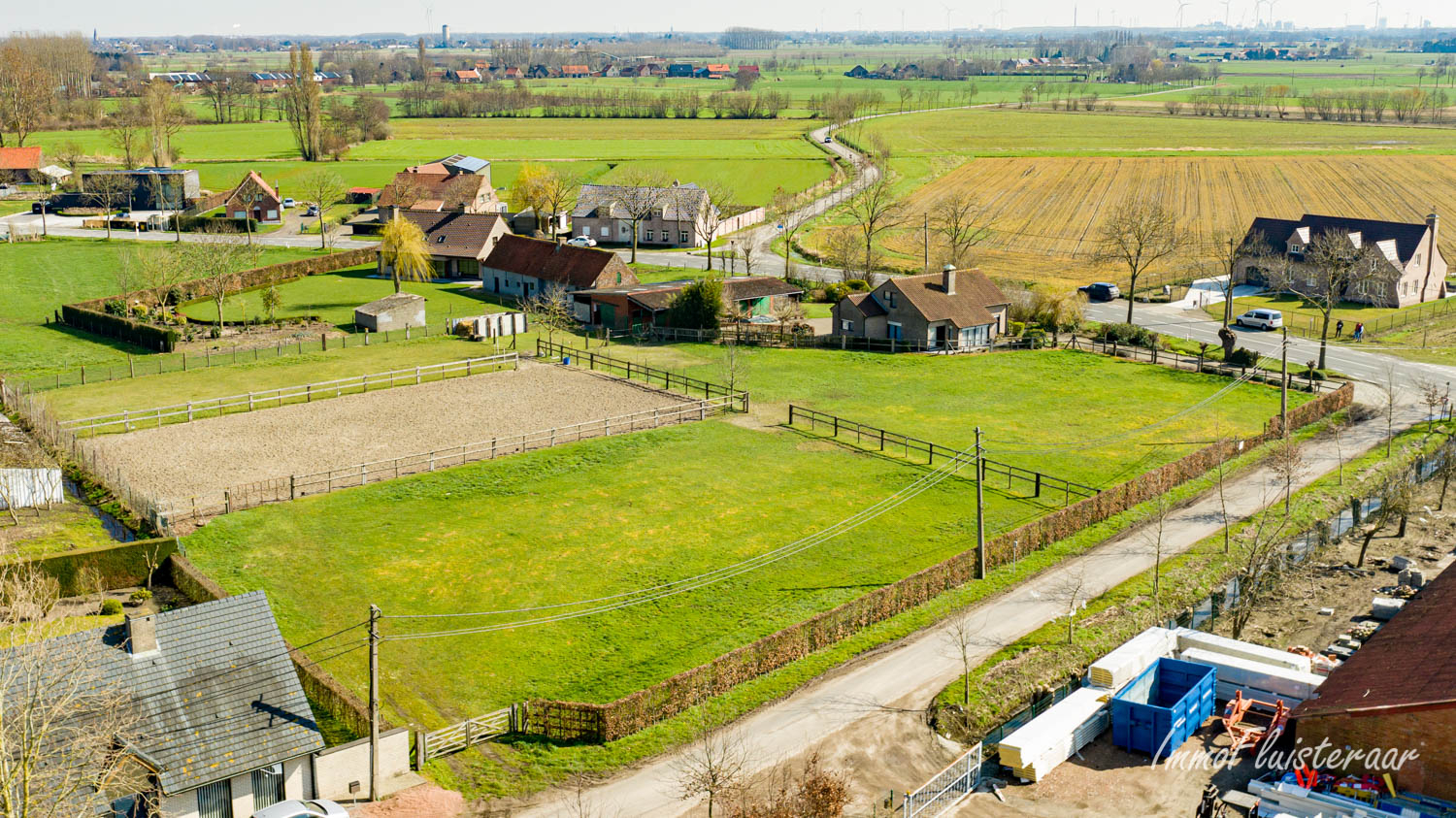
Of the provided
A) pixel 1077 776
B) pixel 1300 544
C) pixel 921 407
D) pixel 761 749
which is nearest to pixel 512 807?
pixel 761 749

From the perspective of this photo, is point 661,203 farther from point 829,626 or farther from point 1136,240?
point 829,626

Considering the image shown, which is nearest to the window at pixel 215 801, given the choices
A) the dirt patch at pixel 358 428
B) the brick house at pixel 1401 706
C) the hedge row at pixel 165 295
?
the dirt patch at pixel 358 428

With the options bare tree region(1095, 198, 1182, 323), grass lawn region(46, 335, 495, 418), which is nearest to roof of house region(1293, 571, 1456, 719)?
bare tree region(1095, 198, 1182, 323)

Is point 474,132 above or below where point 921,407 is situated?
above

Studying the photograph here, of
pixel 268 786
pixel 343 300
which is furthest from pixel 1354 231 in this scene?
pixel 268 786

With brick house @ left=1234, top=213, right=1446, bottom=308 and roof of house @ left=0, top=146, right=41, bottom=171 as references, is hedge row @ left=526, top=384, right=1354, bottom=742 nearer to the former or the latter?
brick house @ left=1234, top=213, right=1446, bottom=308

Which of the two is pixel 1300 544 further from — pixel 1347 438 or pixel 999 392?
pixel 999 392

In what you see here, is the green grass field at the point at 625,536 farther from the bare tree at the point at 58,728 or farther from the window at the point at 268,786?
the bare tree at the point at 58,728
